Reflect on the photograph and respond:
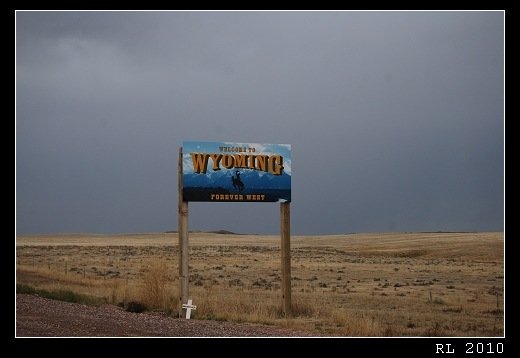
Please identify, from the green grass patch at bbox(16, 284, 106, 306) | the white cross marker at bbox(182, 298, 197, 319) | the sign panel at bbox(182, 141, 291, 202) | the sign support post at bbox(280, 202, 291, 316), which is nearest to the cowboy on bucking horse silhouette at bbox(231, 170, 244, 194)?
the sign panel at bbox(182, 141, 291, 202)

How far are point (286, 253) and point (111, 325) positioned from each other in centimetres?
565

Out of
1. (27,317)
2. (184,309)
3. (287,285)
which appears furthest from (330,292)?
(27,317)

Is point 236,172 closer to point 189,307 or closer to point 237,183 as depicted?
point 237,183

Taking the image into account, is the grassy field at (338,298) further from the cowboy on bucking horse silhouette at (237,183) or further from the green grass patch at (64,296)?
the cowboy on bucking horse silhouette at (237,183)

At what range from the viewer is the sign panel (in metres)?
17.1

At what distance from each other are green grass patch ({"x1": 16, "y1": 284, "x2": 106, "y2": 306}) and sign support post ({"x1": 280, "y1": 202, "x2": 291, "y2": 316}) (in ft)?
16.4

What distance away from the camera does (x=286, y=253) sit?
1783 centimetres

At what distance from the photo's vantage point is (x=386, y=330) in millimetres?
14883

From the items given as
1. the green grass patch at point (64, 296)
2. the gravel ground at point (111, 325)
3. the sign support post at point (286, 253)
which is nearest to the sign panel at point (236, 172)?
the sign support post at point (286, 253)

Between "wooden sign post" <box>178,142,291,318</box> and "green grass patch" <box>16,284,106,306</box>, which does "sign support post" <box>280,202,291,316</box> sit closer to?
"wooden sign post" <box>178,142,291,318</box>

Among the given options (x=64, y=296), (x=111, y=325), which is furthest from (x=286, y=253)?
(x=64, y=296)

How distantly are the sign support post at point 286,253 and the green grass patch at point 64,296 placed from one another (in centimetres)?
499

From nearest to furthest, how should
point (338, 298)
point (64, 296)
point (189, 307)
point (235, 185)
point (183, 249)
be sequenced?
1. point (189, 307)
2. point (183, 249)
3. point (235, 185)
4. point (64, 296)
5. point (338, 298)

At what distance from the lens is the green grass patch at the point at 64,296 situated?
18.2m
